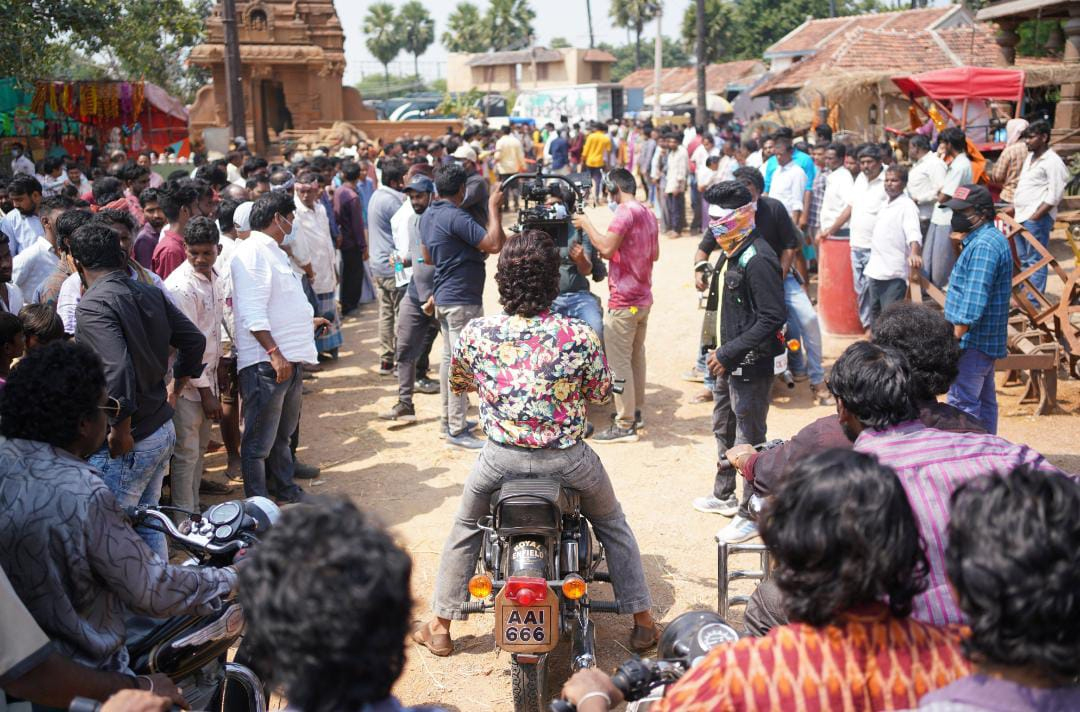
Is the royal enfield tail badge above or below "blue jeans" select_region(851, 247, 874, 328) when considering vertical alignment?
below

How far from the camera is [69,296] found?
5.22 metres

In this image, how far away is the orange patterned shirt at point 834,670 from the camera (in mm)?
1995

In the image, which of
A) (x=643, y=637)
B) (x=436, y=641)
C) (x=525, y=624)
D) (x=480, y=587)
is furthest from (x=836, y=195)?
(x=525, y=624)

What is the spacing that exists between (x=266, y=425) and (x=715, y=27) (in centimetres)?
5911

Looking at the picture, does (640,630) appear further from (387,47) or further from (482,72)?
(387,47)

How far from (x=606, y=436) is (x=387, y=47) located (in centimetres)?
8698

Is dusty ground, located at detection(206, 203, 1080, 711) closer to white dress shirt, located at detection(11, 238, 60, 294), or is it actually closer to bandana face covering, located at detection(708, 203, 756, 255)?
bandana face covering, located at detection(708, 203, 756, 255)

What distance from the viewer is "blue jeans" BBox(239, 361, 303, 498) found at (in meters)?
5.72

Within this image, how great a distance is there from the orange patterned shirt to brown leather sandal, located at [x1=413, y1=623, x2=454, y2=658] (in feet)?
8.29

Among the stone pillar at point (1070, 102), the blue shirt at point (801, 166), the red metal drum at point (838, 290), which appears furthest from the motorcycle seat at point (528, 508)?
the stone pillar at point (1070, 102)

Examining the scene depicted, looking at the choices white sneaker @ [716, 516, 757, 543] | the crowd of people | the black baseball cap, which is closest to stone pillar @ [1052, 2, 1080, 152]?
the crowd of people

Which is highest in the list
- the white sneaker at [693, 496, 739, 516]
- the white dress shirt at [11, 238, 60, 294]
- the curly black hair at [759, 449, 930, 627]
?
the white dress shirt at [11, 238, 60, 294]

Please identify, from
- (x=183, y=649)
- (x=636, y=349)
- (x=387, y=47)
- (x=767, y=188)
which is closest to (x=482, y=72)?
(x=387, y=47)

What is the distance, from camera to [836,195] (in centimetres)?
991
